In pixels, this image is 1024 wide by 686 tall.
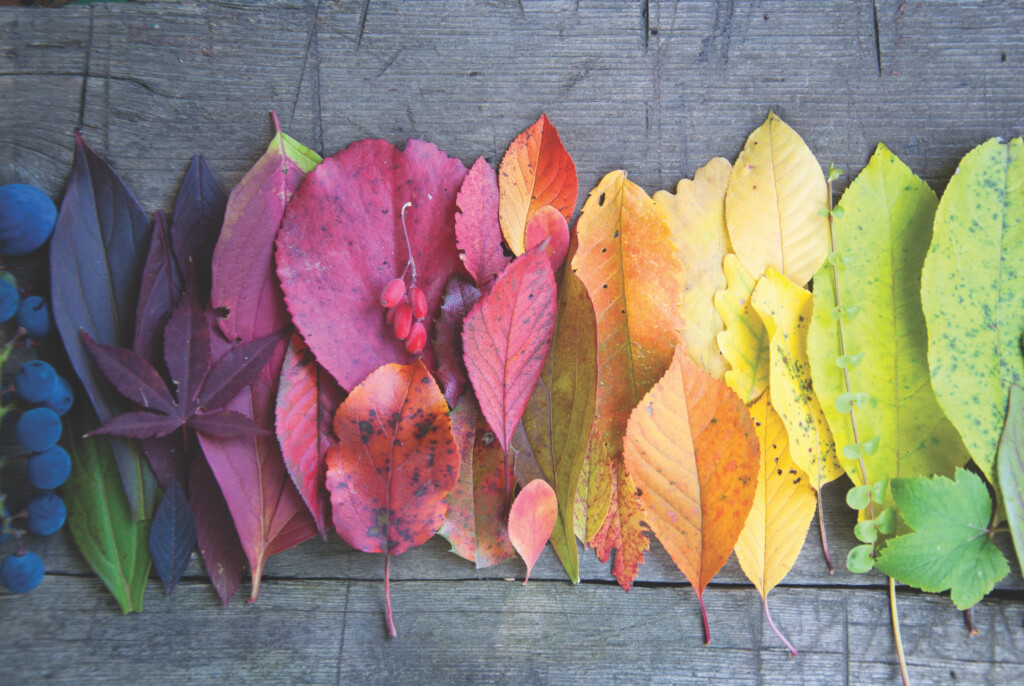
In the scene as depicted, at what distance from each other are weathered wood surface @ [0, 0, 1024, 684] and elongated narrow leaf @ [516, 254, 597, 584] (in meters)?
0.08

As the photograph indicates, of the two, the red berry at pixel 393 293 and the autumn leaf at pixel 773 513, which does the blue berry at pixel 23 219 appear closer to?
the red berry at pixel 393 293

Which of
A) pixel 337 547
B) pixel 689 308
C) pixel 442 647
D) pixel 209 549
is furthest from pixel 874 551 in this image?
pixel 209 549

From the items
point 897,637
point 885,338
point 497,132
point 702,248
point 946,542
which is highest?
point 497,132

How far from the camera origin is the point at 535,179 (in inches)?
29.2

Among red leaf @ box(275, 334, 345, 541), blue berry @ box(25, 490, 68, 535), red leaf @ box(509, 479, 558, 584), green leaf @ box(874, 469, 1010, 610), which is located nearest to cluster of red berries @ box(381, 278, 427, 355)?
red leaf @ box(275, 334, 345, 541)

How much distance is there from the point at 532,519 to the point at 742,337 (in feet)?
1.09

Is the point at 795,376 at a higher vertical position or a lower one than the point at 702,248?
lower

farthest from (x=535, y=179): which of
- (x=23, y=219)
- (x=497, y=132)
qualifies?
(x=23, y=219)

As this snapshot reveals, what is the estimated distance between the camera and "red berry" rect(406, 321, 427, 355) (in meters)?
0.69

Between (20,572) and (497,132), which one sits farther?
(497,132)

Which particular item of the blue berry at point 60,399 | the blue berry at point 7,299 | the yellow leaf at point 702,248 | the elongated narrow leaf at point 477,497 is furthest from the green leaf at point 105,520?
the yellow leaf at point 702,248

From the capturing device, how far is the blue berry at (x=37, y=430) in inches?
25.6

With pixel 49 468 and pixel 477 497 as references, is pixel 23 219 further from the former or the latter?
pixel 477 497

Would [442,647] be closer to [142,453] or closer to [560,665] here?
[560,665]
